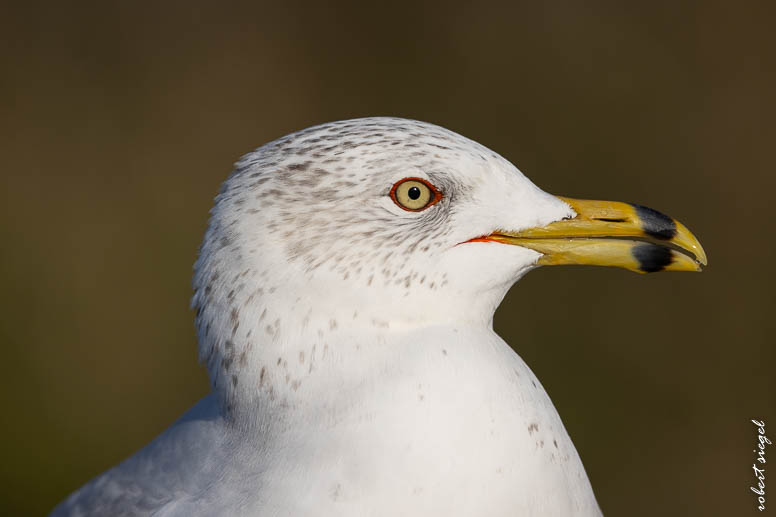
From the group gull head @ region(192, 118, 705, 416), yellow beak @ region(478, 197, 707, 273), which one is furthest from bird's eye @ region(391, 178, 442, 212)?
yellow beak @ region(478, 197, 707, 273)

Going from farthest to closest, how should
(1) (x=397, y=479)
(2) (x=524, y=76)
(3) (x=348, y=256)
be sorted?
(2) (x=524, y=76) → (3) (x=348, y=256) → (1) (x=397, y=479)

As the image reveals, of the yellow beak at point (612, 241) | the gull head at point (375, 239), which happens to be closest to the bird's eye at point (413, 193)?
the gull head at point (375, 239)

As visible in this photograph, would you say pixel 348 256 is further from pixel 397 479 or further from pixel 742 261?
pixel 742 261

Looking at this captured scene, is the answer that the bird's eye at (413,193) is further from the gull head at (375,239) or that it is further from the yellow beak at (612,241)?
the yellow beak at (612,241)

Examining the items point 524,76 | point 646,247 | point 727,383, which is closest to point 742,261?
point 727,383

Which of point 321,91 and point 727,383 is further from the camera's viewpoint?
point 321,91

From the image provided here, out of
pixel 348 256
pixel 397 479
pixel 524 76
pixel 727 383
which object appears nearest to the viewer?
pixel 397 479

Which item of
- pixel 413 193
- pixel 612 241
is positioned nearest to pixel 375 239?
pixel 413 193
